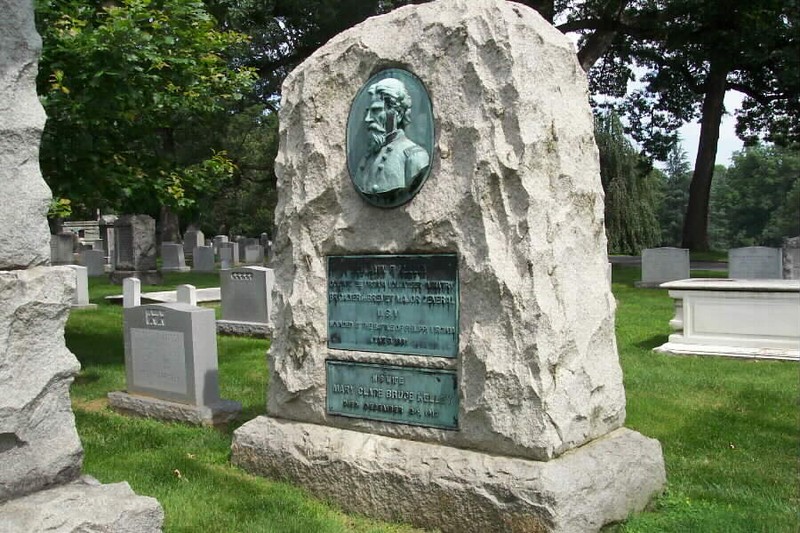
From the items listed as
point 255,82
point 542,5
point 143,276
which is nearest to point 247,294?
point 143,276

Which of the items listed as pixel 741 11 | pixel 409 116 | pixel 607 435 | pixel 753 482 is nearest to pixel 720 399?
pixel 753 482

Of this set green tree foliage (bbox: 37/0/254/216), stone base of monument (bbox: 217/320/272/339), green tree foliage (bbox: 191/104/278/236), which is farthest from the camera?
green tree foliage (bbox: 191/104/278/236)

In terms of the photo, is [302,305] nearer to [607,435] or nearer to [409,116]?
[409,116]

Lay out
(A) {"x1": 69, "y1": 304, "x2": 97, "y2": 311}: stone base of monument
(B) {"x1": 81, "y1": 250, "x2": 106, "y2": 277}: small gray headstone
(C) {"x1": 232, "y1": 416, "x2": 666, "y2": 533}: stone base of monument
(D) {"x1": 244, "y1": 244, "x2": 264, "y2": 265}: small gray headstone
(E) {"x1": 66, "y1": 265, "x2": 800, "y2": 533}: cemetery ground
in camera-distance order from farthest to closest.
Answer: (D) {"x1": 244, "y1": 244, "x2": 264, "y2": 265}: small gray headstone
(B) {"x1": 81, "y1": 250, "x2": 106, "y2": 277}: small gray headstone
(A) {"x1": 69, "y1": 304, "x2": 97, "y2": 311}: stone base of monument
(E) {"x1": 66, "y1": 265, "x2": 800, "y2": 533}: cemetery ground
(C) {"x1": 232, "y1": 416, "x2": 666, "y2": 533}: stone base of monument

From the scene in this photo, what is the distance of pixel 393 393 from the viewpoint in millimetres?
4590

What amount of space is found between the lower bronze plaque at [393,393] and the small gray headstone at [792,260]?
12.2m

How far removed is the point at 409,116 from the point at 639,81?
25000 mm

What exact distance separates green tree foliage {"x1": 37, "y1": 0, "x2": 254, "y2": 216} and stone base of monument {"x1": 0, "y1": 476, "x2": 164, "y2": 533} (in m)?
Answer: 5.75

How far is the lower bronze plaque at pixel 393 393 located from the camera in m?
4.36

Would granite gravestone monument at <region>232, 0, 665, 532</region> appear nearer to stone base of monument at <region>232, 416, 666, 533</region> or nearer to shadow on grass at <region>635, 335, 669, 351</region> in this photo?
stone base of monument at <region>232, 416, 666, 533</region>

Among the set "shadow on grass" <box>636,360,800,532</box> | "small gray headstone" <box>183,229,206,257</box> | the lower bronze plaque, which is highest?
"small gray headstone" <box>183,229,206,257</box>

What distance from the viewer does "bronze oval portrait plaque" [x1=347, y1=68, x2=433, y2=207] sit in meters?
4.34

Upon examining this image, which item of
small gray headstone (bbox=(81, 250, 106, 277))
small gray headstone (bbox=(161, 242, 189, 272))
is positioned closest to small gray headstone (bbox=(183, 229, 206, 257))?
small gray headstone (bbox=(161, 242, 189, 272))

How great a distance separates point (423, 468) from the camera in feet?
13.8
